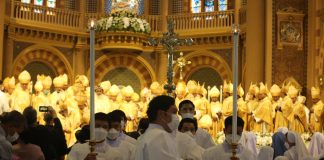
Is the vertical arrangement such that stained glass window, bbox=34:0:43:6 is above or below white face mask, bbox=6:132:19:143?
above

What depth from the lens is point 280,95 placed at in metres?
19.1

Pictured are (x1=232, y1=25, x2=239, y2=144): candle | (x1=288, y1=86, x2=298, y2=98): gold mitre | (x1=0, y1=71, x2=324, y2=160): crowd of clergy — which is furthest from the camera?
(x1=288, y1=86, x2=298, y2=98): gold mitre

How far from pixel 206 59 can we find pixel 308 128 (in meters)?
7.48

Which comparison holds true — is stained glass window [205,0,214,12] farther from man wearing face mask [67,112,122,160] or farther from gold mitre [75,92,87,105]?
man wearing face mask [67,112,122,160]

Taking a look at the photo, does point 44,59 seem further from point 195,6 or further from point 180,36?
point 195,6

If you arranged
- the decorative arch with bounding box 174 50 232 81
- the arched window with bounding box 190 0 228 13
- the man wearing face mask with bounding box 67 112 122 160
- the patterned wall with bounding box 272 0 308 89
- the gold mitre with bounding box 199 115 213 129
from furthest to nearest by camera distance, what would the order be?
the arched window with bounding box 190 0 228 13, the decorative arch with bounding box 174 50 232 81, the patterned wall with bounding box 272 0 308 89, the gold mitre with bounding box 199 115 213 129, the man wearing face mask with bounding box 67 112 122 160

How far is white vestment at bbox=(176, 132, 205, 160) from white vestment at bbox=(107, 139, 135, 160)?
459 mm

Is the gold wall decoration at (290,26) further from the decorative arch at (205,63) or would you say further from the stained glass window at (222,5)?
the stained glass window at (222,5)

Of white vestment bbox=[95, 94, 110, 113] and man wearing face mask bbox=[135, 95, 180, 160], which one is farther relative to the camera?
white vestment bbox=[95, 94, 110, 113]

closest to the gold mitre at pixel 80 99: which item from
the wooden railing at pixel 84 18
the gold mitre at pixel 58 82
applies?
the gold mitre at pixel 58 82

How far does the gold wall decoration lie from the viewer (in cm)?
2162

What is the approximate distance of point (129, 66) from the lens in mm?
25469

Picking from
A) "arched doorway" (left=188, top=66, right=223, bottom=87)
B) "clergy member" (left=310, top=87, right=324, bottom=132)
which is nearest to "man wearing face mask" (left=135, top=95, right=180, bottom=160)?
"clergy member" (left=310, top=87, right=324, bottom=132)

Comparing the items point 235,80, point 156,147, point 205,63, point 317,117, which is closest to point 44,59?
point 205,63
